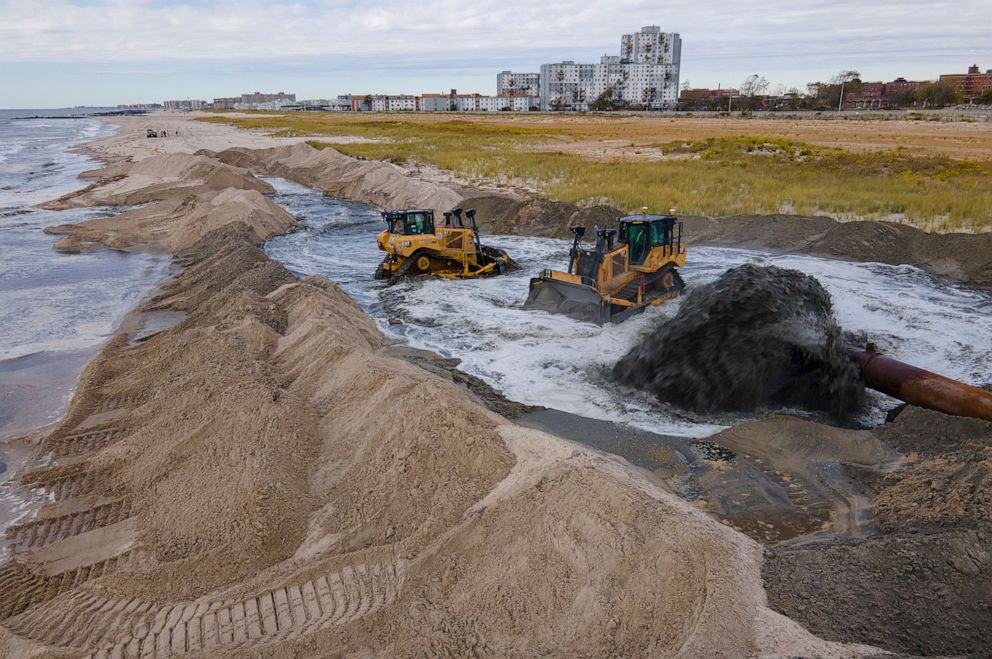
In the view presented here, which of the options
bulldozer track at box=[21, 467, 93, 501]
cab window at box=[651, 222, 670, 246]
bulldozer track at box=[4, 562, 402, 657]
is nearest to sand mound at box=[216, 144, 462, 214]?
cab window at box=[651, 222, 670, 246]

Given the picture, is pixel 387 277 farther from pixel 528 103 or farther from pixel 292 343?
pixel 528 103

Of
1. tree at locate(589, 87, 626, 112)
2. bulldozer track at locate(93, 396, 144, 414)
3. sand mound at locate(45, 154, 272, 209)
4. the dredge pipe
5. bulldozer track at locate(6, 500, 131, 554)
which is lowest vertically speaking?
bulldozer track at locate(6, 500, 131, 554)

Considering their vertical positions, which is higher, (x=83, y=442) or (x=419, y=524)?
(x=419, y=524)

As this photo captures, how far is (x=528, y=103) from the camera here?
178m

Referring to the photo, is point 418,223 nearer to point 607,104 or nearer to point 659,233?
point 659,233

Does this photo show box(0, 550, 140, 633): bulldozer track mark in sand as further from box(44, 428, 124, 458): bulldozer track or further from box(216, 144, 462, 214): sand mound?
box(216, 144, 462, 214): sand mound

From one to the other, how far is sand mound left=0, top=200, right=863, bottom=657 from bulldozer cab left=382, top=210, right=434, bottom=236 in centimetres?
815

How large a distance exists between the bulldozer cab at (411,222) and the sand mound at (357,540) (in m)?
8.15

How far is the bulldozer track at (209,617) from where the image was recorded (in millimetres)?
5016

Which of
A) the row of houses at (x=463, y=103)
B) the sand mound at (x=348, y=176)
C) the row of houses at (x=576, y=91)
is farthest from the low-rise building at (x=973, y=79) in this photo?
the sand mound at (x=348, y=176)

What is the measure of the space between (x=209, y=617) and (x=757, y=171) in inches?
1306

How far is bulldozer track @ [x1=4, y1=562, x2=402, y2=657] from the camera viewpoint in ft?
16.5

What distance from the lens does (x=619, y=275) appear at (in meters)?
13.5

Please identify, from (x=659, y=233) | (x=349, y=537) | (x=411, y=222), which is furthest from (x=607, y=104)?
(x=349, y=537)
